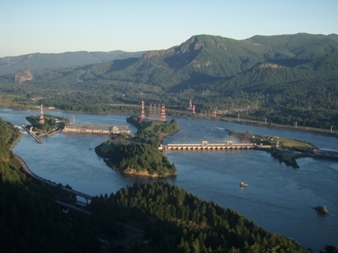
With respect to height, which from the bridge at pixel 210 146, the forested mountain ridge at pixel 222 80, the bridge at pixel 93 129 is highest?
the forested mountain ridge at pixel 222 80

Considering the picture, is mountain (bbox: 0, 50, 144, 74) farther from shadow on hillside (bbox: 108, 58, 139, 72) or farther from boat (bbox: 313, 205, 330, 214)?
boat (bbox: 313, 205, 330, 214)

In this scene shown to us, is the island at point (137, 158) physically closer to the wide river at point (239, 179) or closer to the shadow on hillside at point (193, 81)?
the wide river at point (239, 179)

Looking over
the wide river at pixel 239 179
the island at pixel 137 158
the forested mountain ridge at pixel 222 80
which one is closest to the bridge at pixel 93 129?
the wide river at pixel 239 179

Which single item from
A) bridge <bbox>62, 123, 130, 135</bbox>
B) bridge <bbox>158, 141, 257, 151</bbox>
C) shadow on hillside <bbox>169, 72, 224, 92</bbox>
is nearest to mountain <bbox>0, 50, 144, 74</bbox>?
shadow on hillside <bbox>169, 72, 224, 92</bbox>

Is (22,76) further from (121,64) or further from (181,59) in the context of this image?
(181,59)

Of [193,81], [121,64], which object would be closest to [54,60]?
[121,64]
